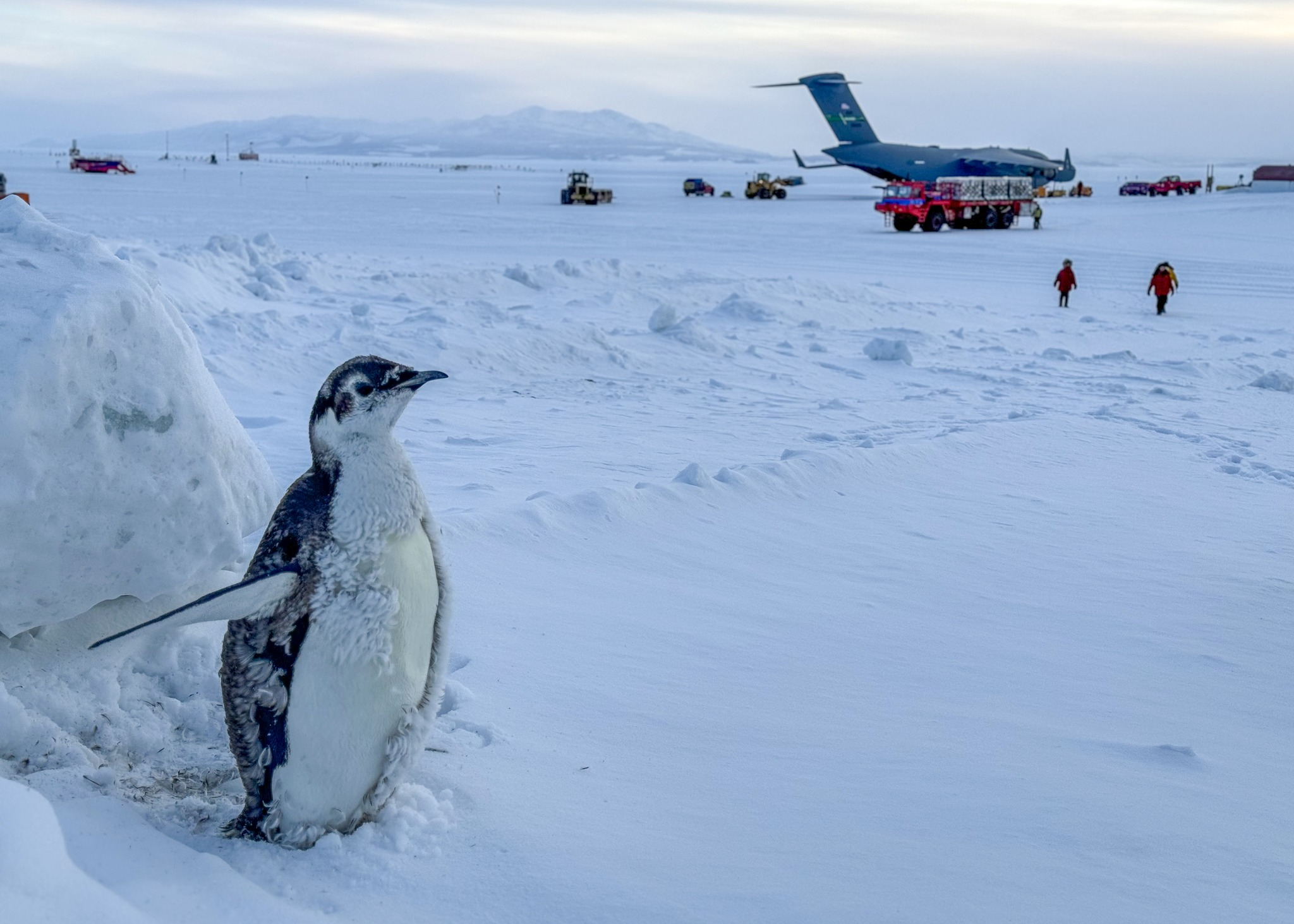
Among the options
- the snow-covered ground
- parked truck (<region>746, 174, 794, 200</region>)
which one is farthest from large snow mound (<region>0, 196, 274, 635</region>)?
parked truck (<region>746, 174, 794, 200</region>)

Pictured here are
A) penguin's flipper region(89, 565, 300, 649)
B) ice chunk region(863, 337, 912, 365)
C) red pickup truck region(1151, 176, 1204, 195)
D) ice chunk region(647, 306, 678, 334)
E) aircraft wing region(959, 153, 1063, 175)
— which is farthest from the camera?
red pickup truck region(1151, 176, 1204, 195)

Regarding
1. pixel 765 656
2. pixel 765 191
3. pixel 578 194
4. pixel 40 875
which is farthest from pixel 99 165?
pixel 40 875

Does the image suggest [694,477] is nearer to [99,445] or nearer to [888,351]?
[99,445]

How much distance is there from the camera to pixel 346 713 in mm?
2477

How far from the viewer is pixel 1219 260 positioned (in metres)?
22.8

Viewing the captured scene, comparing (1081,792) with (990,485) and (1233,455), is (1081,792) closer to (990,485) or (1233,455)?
(990,485)

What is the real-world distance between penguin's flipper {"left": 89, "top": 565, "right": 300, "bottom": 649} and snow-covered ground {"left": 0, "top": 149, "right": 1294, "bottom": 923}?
422mm

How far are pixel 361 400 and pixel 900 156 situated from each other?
47969 millimetres

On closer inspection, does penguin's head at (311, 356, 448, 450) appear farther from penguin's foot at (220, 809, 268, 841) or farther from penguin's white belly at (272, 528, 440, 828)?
penguin's foot at (220, 809, 268, 841)

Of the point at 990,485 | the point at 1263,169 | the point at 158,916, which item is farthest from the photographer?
the point at 1263,169

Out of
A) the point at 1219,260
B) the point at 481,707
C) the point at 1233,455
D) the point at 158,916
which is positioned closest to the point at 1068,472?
the point at 1233,455

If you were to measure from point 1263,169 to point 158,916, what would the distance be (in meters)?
60.4

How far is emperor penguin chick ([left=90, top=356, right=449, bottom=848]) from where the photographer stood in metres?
2.43

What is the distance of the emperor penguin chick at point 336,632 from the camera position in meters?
2.43
